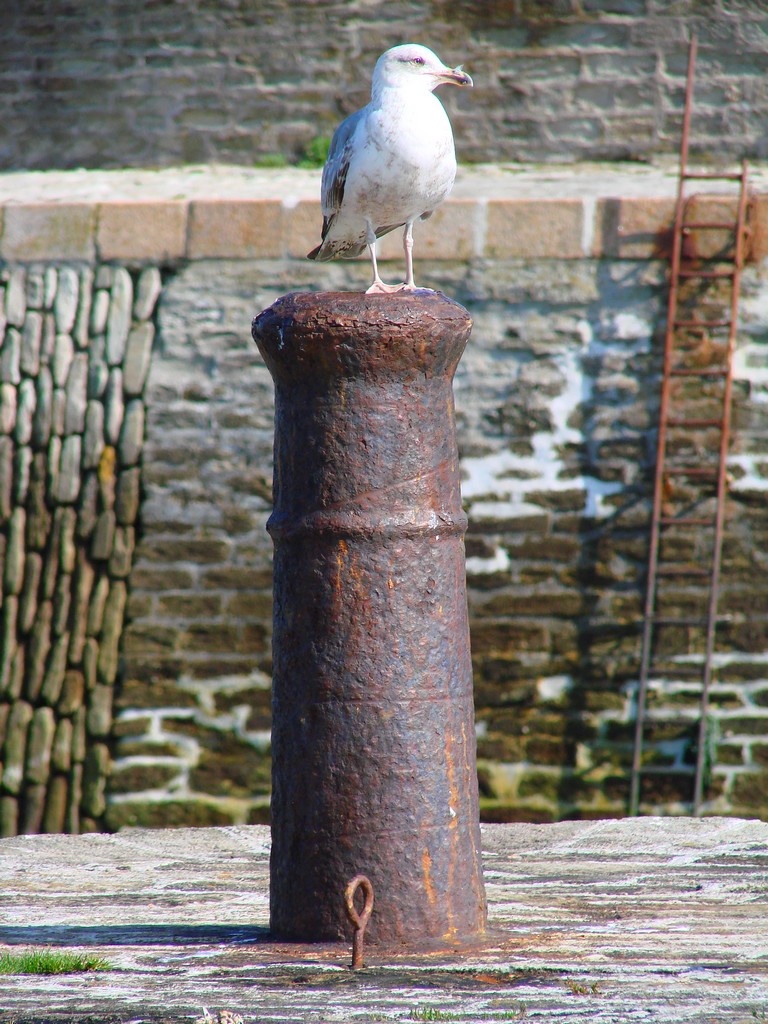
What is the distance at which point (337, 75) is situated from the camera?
308 inches

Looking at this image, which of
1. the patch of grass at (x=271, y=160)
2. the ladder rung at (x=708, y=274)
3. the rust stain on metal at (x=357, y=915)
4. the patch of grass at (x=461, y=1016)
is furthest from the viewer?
the patch of grass at (x=271, y=160)

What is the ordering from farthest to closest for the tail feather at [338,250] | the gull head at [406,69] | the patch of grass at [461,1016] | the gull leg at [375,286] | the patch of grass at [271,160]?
1. the patch of grass at [271,160]
2. the tail feather at [338,250]
3. the gull head at [406,69]
4. the gull leg at [375,286]
5. the patch of grass at [461,1016]

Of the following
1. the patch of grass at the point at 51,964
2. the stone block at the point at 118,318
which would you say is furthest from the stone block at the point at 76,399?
the patch of grass at the point at 51,964

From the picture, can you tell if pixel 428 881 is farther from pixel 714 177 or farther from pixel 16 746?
pixel 714 177

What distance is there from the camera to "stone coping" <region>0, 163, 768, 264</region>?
6.18 meters

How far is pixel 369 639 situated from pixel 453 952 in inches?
22.9

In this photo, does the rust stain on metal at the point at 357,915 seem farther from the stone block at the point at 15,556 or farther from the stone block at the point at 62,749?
the stone block at the point at 15,556

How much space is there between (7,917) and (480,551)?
3720mm

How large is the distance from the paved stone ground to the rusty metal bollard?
4.8 inches

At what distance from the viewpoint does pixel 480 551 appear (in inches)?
246

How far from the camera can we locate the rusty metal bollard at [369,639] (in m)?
2.36

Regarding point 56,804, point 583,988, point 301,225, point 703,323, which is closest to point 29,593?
point 56,804

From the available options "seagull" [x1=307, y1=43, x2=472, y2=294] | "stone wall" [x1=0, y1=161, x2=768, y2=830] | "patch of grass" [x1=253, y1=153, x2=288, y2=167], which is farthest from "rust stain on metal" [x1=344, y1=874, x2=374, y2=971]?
"patch of grass" [x1=253, y1=153, x2=288, y2=167]

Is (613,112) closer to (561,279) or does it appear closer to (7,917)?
(561,279)
